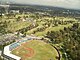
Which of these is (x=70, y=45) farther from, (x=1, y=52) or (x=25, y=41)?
(x=1, y=52)

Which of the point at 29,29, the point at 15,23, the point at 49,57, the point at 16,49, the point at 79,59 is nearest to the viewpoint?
the point at 79,59

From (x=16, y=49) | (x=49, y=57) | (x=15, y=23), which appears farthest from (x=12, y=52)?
(x=15, y=23)

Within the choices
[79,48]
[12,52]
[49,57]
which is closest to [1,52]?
[12,52]

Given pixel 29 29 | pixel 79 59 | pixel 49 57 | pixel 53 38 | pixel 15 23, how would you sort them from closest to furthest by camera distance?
pixel 79 59
pixel 49 57
pixel 53 38
pixel 29 29
pixel 15 23

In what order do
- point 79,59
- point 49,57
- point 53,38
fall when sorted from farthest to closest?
point 53,38 < point 49,57 < point 79,59

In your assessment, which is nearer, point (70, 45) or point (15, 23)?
point (70, 45)

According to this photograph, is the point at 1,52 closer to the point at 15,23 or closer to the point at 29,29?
the point at 29,29

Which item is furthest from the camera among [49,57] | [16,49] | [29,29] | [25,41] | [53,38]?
[29,29]
